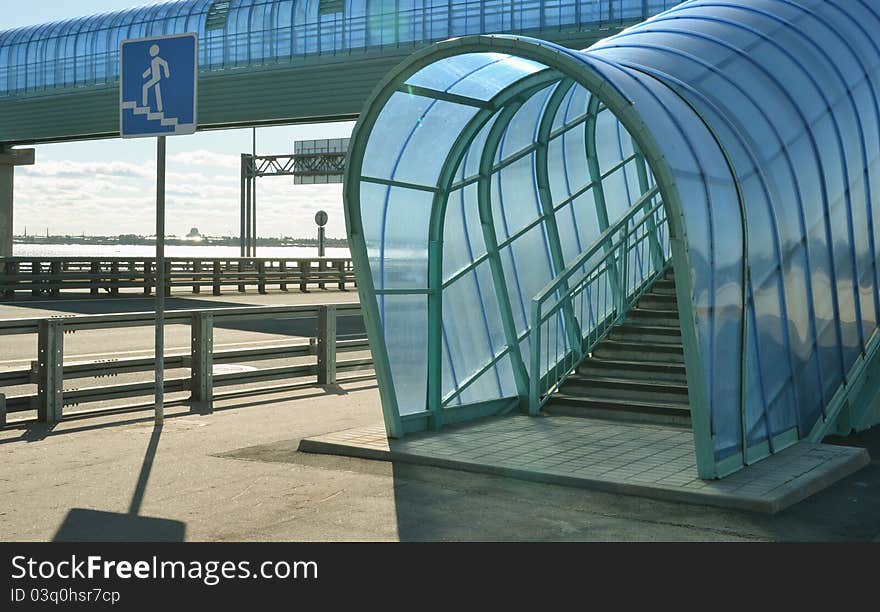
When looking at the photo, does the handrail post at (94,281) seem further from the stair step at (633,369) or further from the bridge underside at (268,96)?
the stair step at (633,369)

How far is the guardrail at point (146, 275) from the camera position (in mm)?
33062

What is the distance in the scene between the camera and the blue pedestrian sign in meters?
10.3

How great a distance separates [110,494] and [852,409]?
7492 millimetres

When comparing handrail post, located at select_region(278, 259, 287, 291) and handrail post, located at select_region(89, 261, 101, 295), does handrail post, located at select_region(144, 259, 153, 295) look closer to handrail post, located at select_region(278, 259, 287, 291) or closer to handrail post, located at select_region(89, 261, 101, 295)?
handrail post, located at select_region(89, 261, 101, 295)

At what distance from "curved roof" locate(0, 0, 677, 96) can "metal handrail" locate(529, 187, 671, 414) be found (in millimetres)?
12463

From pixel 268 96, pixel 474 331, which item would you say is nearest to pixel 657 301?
pixel 474 331

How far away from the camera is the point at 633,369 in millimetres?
12641

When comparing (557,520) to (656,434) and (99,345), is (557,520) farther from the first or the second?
(99,345)

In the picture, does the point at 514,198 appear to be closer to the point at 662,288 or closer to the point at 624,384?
the point at 624,384

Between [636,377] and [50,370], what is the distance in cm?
610

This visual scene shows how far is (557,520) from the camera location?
23.9ft

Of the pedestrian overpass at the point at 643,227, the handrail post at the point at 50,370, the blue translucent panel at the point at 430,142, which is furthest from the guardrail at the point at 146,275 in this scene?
the blue translucent panel at the point at 430,142

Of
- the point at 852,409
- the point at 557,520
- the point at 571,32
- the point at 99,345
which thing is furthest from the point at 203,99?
the point at 557,520

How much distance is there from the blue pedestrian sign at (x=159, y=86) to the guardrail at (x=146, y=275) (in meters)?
23.2
